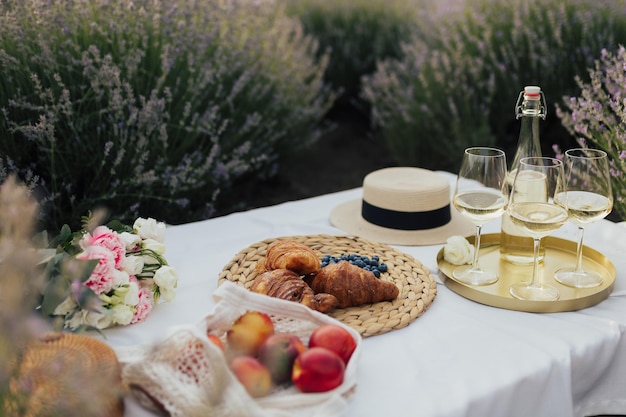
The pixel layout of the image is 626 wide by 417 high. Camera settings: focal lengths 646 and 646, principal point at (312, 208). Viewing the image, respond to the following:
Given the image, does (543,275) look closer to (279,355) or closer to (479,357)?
(479,357)

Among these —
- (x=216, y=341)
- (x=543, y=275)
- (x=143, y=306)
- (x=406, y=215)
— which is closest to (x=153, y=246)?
(x=143, y=306)

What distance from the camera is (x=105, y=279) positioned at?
1.37 meters

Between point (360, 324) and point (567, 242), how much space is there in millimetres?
811

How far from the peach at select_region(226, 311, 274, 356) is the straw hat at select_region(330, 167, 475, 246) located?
823 mm

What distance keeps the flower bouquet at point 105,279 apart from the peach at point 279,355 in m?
0.35

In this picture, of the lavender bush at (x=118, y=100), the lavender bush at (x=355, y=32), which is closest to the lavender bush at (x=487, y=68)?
the lavender bush at (x=355, y=32)

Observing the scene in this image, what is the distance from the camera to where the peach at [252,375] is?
1.09 metres

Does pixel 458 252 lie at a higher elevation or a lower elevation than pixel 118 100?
lower

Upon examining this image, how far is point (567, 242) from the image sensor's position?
74.8 inches

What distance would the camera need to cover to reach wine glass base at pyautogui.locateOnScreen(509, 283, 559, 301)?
1535 mm

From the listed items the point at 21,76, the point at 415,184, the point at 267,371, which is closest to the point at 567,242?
the point at 415,184

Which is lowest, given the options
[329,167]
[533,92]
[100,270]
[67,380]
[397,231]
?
[329,167]

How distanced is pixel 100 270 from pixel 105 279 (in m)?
0.02

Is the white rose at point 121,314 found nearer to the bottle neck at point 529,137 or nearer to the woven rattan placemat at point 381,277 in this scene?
the woven rattan placemat at point 381,277
